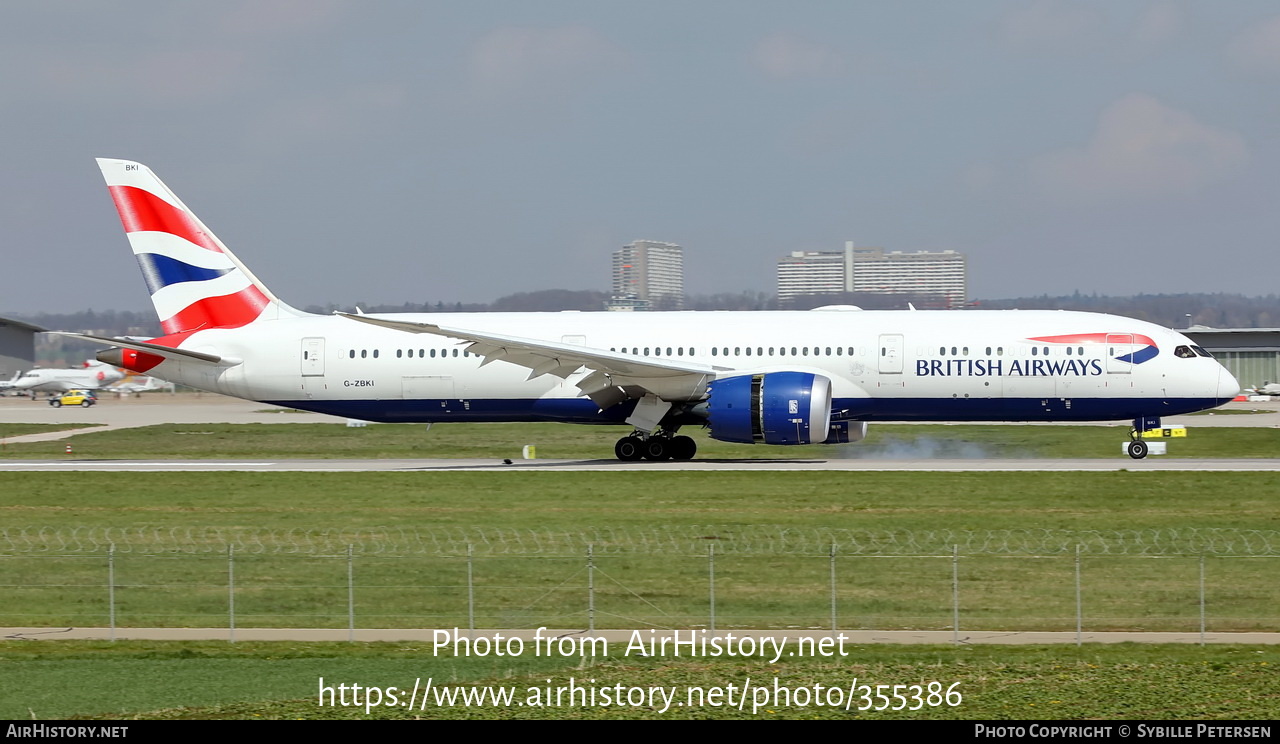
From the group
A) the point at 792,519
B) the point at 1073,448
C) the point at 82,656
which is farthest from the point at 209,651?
the point at 1073,448

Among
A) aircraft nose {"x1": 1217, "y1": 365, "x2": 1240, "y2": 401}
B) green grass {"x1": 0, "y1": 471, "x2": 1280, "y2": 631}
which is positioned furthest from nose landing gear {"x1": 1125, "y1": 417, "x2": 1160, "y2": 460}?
green grass {"x1": 0, "y1": 471, "x2": 1280, "y2": 631}

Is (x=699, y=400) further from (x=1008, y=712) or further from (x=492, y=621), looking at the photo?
(x=1008, y=712)

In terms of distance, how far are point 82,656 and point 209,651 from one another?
155cm

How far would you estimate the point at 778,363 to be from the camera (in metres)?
41.2

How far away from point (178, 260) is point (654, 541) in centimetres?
2398

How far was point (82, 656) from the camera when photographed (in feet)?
58.4

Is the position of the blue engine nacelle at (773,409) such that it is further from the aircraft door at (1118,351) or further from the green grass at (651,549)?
the aircraft door at (1118,351)

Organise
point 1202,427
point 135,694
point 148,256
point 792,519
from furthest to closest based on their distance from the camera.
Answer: point 1202,427 < point 148,256 < point 792,519 < point 135,694

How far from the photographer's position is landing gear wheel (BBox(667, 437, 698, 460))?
4231cm

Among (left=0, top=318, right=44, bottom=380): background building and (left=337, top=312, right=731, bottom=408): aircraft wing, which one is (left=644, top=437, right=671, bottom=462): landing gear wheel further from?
(left=0, top=318, right=44, bottom=380): background building

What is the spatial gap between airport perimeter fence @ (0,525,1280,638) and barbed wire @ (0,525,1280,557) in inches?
3.0

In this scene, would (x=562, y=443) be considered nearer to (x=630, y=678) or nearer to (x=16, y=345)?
(x=16, y=345)

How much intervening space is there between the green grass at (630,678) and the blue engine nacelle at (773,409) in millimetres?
20590

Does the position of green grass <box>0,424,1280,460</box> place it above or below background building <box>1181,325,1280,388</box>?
below
